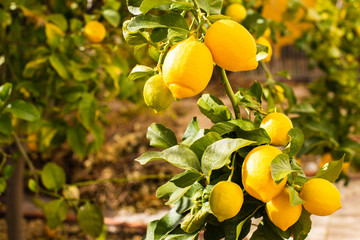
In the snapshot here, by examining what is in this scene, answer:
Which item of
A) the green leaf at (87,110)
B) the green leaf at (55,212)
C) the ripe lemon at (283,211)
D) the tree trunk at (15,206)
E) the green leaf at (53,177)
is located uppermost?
the ripe lemon at (283,211)

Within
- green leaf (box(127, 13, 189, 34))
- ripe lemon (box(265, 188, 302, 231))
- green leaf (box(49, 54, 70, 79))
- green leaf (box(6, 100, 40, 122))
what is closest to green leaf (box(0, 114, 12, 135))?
green leaf (box(6, 100, 40, 122))

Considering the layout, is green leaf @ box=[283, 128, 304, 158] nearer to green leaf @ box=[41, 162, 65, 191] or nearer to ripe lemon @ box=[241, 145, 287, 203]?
ripe lemon @ box=[241, 145, 287, 203]

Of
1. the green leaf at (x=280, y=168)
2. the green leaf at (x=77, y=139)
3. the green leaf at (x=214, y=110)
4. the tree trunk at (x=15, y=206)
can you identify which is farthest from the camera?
the tree trunk at (x=15, y=206)

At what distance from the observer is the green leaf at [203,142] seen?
363 millimetres

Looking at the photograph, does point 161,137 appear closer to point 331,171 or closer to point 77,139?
point 331,171

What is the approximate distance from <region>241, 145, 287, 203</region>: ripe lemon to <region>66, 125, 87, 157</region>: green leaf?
0.62 meters

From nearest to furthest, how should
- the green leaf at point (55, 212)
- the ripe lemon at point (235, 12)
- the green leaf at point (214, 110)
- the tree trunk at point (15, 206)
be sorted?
the green leaf at point (214, 110) → the ripe lemon at point (235, 12) → the green leaf at point (55, 212) → the tree trunk at point (15, 206)

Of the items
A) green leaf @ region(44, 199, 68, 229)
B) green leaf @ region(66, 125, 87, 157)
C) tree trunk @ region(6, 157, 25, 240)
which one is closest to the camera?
green leaf @ region(44, 199, 68, 229)

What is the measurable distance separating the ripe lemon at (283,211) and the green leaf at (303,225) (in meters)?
0.02

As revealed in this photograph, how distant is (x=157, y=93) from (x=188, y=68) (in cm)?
6

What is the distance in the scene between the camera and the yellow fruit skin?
1.06 ft

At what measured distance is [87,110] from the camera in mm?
803

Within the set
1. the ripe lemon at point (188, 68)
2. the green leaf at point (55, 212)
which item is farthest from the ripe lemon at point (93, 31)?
the ripe lemon at point (188, 68)

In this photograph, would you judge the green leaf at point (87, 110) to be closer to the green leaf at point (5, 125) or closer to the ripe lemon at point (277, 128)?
the green leaf at point (5, 125)
